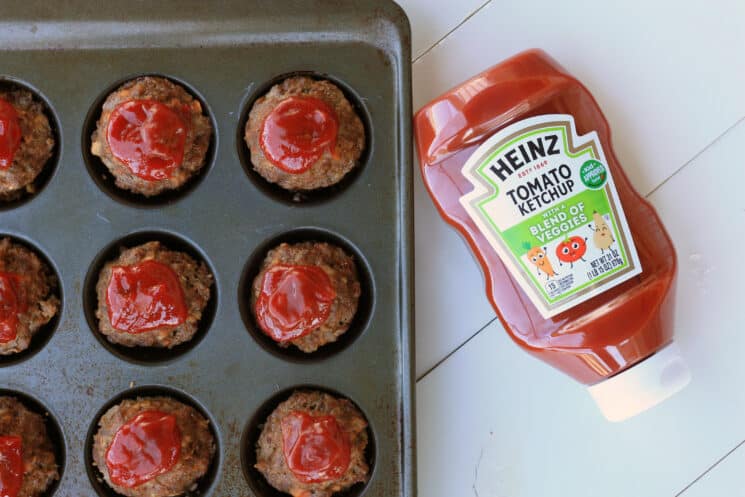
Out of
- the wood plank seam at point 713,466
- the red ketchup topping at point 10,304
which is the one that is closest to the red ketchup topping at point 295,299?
the red ketchup topping at point 10,304

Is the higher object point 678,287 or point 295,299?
point 295,299

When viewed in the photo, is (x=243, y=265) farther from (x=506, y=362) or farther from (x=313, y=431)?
(x=506, y=362)

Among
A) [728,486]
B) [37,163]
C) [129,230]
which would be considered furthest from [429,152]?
[728,486]

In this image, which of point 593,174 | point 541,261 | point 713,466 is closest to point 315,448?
point 541,261

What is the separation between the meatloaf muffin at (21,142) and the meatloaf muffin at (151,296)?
28 centimetres

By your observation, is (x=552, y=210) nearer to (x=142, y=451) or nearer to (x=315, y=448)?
(x=315, y=448)

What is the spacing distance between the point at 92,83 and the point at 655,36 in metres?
1.39

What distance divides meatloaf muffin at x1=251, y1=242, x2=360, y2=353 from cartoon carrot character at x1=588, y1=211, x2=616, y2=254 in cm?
53

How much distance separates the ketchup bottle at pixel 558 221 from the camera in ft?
4.78

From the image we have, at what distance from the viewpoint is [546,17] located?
1.74m

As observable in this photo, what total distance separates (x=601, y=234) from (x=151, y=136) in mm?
995

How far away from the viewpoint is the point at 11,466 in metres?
1.47

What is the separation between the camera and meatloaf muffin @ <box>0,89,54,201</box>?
4.92ft

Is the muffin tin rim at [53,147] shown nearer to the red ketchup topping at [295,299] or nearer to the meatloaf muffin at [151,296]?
the meatloaf muffin at [151,296]
